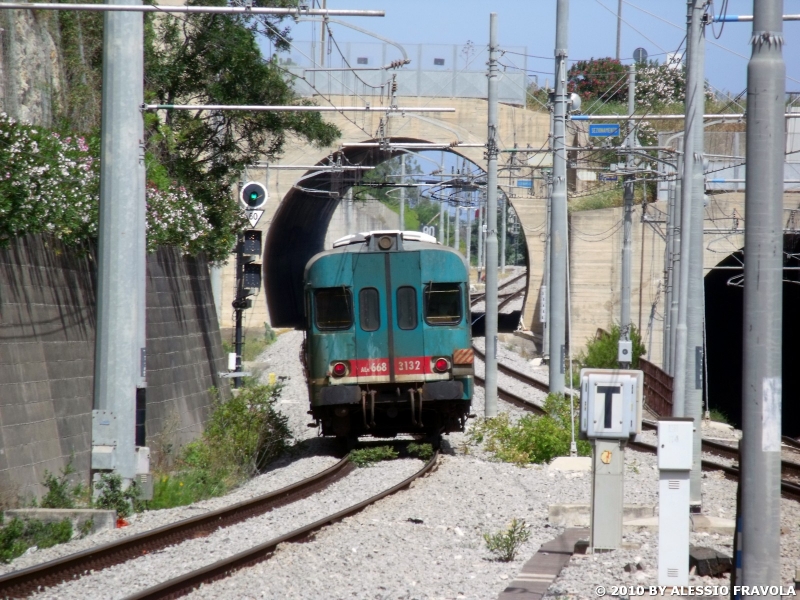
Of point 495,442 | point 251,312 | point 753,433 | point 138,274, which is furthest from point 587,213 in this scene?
point 753,433

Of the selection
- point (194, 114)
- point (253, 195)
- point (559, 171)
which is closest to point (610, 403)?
point (559, 171)

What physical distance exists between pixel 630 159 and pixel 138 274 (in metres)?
17.1

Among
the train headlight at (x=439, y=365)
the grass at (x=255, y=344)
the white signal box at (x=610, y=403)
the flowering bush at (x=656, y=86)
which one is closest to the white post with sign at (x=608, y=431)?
the white signal box at (x=610, y=403)

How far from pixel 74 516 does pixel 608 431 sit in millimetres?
5285

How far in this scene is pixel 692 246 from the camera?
12.9 meters

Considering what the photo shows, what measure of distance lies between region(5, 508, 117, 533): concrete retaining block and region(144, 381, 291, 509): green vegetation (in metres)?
2.03

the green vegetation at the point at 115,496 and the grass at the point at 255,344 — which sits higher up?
the green vegetation at the point at 115,496

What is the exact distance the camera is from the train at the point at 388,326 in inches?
609

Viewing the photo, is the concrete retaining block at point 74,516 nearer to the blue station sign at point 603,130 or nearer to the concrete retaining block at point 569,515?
the concrete retaining block at point 569,515

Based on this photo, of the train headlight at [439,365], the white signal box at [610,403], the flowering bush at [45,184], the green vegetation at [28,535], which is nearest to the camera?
the white signal box at [610,403]

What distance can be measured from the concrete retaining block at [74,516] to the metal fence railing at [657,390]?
1691 centimetres

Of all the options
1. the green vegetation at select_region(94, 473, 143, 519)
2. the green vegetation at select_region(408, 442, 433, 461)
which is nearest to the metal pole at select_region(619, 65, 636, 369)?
the green vegetation at select_region(408, 442, 433, 461)

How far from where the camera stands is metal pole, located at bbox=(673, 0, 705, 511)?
41.5 feet

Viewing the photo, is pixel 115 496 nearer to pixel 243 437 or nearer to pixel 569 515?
pixel 569 515
